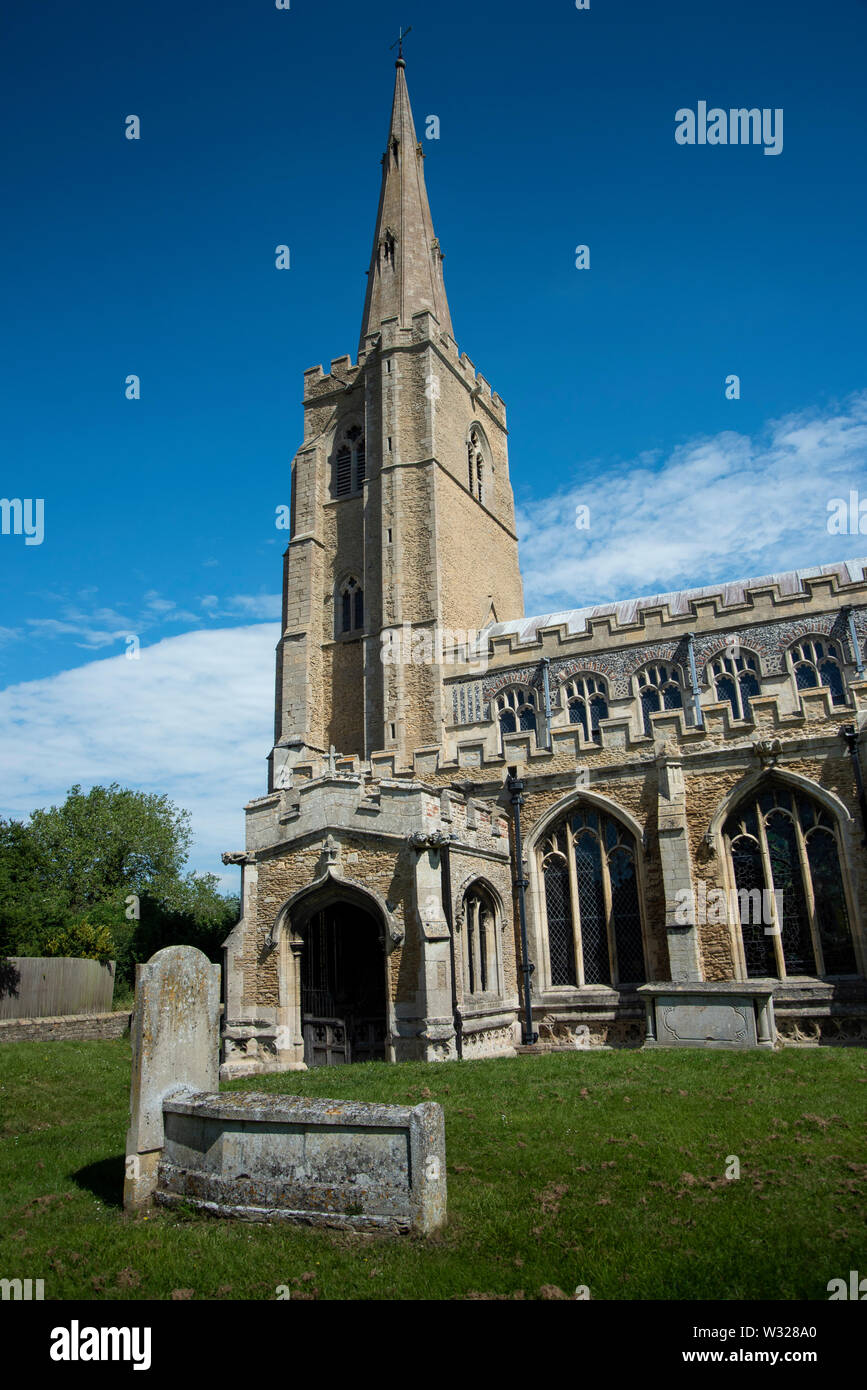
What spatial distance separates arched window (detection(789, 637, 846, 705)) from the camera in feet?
77.7

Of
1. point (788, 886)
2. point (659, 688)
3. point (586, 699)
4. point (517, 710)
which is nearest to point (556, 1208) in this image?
point (788, 886)

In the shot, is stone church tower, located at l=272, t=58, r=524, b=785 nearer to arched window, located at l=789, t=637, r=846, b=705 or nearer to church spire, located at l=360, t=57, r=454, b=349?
church spire, located at l=360, t=57, r=454, b=349

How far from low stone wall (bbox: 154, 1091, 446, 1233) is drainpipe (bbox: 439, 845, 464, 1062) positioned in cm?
825

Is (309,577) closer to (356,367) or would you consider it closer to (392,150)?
(356,367)

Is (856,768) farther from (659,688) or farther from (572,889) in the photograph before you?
(659,688)

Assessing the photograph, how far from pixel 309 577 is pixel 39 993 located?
16.8 meters

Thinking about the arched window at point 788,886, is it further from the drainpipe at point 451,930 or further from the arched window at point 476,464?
the arched window at point 476,464

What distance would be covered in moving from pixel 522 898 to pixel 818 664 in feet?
37.6

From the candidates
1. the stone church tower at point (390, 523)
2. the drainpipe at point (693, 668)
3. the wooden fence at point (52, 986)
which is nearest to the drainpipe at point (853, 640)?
the drainpipe at point (693, 668)

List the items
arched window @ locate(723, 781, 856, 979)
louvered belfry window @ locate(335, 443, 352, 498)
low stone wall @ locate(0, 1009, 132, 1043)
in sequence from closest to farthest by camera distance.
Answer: arched window @ locate(723, 781, 856, 979) → low stone wall @ locate(0, 1009, 132, 1043) → louvered belfry window @ locate(335, 443, 352, 498)

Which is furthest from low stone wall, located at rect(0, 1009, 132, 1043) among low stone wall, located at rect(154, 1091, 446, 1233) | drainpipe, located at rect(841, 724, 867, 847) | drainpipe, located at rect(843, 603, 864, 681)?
drainpipe, located at rect(843, 603, 864, 681)

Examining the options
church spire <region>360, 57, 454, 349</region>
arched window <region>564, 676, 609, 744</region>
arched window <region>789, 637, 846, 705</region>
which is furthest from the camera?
church spire <region>360, 57, 454, 349</region>

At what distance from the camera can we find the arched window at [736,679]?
80.4 feet
